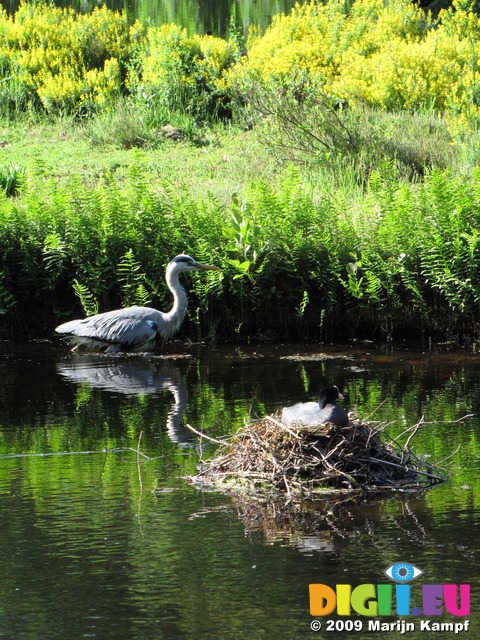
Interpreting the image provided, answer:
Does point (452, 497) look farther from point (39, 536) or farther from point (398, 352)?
point (398, 352)

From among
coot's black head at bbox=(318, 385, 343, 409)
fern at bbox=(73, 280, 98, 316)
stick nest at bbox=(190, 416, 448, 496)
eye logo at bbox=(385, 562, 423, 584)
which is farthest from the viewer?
fern at bbox=(73, 280, 98, 316)

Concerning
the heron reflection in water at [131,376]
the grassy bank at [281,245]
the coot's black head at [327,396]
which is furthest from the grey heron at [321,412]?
the grassy bank at [281,245]

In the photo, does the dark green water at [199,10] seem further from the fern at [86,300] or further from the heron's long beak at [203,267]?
the heron's long beak at [203,267]

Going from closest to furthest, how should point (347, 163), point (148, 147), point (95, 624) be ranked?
point (95, 624), point (347, 163), point (148, 147)

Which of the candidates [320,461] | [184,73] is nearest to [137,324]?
[320,461]

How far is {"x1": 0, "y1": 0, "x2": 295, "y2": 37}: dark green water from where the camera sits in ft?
135

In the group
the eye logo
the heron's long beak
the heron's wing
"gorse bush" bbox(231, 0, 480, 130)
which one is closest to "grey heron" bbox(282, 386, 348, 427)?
the eye logo

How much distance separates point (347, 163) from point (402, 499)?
11.2 meters

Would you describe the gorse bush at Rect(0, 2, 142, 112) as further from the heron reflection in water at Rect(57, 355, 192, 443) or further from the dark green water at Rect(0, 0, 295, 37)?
the heron reflection in water at Rect(57, 355, 192, 443)

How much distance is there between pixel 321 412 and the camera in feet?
25.8

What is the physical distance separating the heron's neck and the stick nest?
18.9 ft

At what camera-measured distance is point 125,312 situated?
44.8 ft

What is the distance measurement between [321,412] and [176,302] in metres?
6.17

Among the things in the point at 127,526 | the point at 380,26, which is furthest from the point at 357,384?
the point at 380,26
